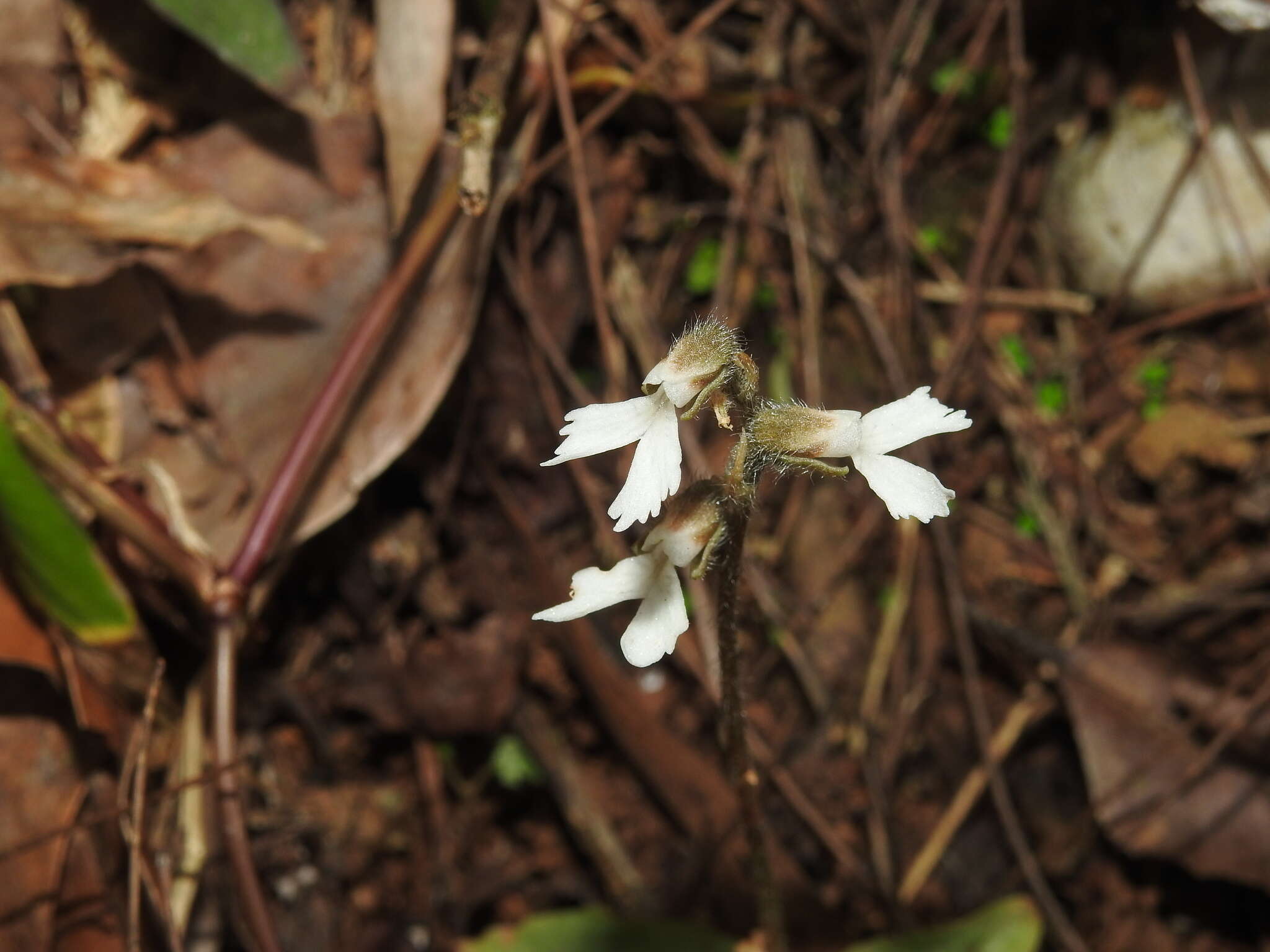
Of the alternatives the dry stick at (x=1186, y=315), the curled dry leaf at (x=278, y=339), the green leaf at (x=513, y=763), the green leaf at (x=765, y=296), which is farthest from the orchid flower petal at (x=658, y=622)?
the dry stick at (x=1186, y=315)

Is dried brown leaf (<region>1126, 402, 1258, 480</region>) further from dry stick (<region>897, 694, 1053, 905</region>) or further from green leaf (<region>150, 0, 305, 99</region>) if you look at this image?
green leaf (<region>150, 0, 305, 99</region>)

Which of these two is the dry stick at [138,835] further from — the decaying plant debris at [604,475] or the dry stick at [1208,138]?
the dry stick at [1208,138]

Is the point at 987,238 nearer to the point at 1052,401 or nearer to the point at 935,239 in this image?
the point at 935,239

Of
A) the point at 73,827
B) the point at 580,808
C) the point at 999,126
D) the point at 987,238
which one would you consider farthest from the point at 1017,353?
the point at 73,827

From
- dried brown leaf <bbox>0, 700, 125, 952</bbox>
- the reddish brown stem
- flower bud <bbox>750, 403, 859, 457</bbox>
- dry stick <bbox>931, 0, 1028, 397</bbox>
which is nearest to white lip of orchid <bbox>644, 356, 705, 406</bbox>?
flower bud <bbox>750, 403, 859, 457</bbox>

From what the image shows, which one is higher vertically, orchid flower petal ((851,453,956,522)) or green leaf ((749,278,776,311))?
green leaf ((749,278,776,311))

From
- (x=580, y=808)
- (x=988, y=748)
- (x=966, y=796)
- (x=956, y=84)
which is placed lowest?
(x=966, y=796)

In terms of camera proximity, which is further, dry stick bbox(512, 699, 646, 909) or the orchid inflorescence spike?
dry stick bbox(512, 699, 646, 909)
